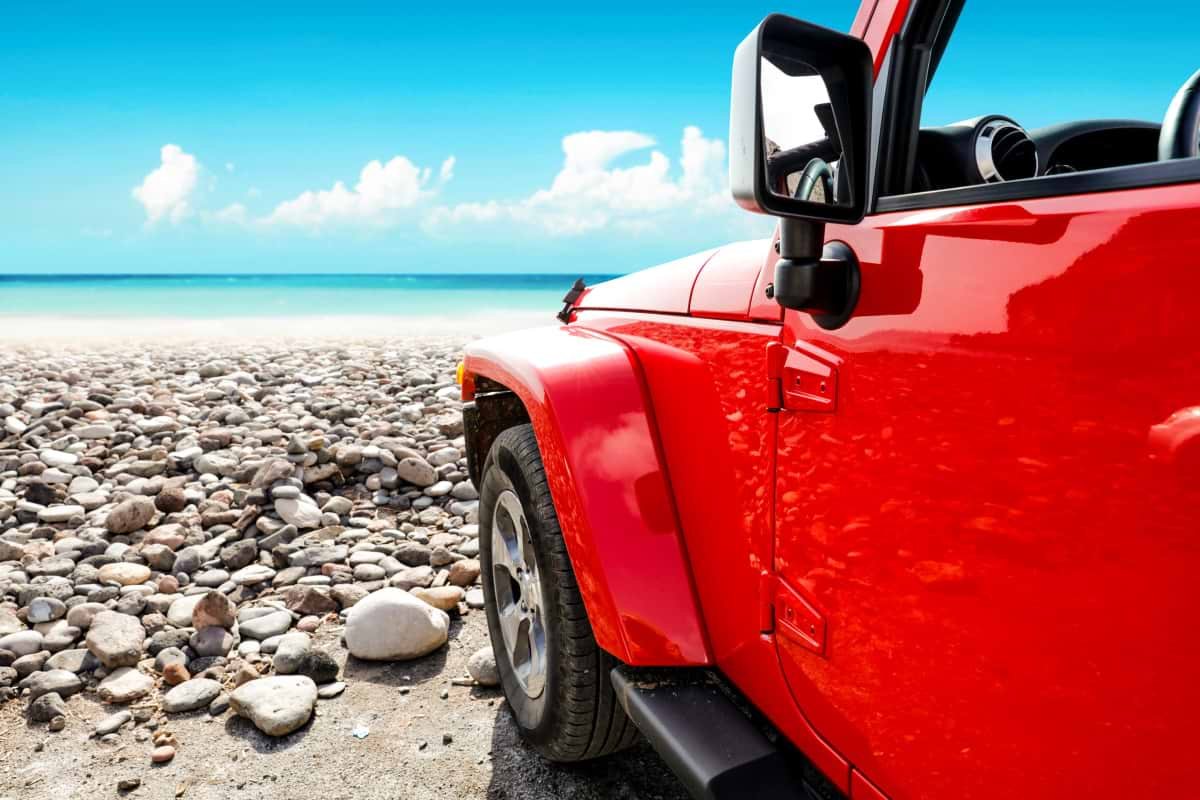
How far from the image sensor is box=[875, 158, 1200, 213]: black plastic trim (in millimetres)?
886

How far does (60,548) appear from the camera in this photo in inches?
161

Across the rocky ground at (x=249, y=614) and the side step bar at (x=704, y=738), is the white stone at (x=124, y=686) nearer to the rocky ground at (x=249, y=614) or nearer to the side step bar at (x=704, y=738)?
the rocky ground at (x=249, y=614)

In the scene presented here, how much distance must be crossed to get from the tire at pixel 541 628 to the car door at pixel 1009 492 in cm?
83

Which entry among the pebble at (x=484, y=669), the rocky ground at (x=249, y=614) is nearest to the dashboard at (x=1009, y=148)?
the rocky ground at (x=249, y=614)

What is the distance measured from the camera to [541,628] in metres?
2.38

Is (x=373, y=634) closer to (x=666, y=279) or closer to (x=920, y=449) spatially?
(x=666, y=279)

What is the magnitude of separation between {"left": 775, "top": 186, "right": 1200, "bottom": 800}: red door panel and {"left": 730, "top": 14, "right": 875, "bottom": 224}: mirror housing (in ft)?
0.41

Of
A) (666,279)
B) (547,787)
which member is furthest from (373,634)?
(666,279)

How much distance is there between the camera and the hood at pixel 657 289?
1924mm

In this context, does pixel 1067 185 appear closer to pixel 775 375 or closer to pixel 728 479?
pixel 775 375

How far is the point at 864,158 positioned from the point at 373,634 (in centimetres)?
267

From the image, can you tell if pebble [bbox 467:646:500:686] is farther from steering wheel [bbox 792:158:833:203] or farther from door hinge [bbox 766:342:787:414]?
steering wheel [bbox 792:158:833:203]

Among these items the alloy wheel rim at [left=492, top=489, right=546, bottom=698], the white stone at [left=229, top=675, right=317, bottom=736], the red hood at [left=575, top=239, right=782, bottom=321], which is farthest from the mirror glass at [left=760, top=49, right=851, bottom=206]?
the white stone at [left=229, top=675, right=317, bottom=736]

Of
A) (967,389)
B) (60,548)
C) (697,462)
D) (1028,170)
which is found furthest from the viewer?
(60,548)
